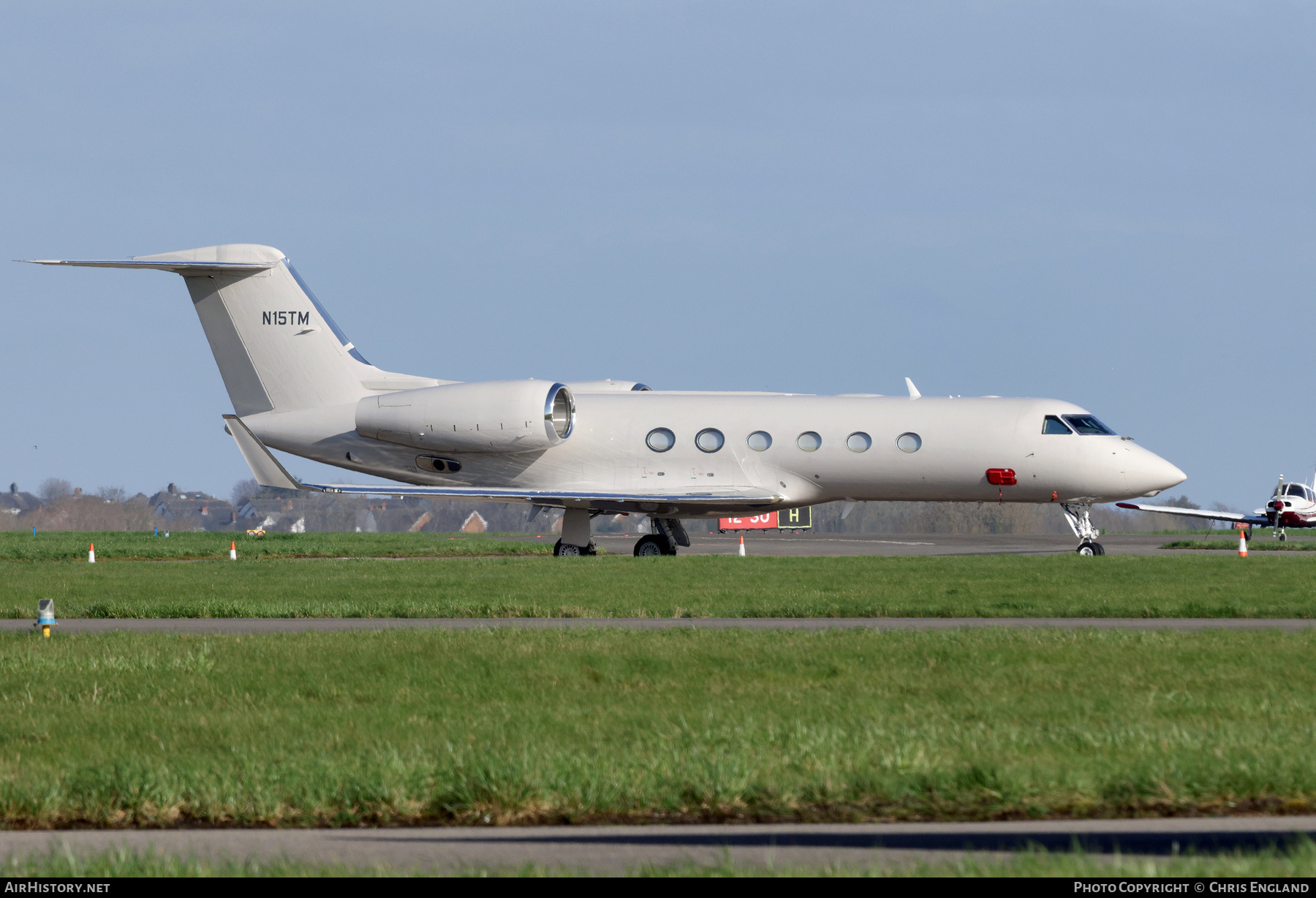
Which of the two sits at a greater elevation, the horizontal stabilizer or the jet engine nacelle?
the horizontal stabilizer

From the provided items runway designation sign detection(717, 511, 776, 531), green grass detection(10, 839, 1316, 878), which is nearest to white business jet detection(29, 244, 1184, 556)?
green grass detection(10, 839, 1316, 878)

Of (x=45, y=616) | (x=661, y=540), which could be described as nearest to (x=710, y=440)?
(x=661, y=540)

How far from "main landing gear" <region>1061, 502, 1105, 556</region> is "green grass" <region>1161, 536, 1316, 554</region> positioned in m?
5.19

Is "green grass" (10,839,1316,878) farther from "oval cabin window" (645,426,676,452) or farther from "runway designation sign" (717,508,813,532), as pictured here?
"runway designation sign" (717,508,813,532)

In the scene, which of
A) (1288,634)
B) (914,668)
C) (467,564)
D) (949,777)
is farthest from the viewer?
(467,564)

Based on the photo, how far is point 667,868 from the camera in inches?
204

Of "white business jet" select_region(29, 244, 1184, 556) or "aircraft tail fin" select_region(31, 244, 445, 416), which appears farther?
"aircraft tail fin" select_region(31, 244, 445, 416)

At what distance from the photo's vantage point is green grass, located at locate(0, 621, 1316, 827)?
257 inches

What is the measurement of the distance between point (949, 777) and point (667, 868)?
206 centimetres

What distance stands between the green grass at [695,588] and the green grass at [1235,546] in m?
7.22

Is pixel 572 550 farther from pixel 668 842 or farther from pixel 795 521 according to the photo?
pixel 795 521

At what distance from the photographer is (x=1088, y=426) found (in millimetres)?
29969

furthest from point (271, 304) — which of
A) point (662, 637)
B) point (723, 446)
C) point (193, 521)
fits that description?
point (193, 521)
